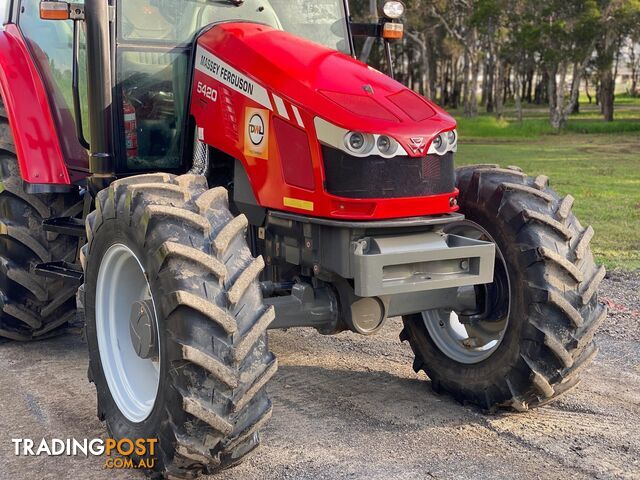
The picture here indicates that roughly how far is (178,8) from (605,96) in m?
37.0

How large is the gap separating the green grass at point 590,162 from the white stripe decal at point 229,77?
5.08m

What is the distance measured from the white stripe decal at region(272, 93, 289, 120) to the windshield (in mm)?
900

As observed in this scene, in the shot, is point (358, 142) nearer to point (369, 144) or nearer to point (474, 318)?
point (369, 144)

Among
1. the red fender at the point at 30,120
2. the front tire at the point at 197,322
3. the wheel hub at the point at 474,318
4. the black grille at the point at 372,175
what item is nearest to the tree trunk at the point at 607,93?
the wheel hub at the point at 474,318

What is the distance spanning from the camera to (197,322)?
3.35 meters

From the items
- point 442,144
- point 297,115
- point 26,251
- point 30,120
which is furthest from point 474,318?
point 30,120

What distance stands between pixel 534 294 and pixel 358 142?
1223 millimetres

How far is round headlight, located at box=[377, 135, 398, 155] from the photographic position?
12.5ft

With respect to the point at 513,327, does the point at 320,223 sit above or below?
above

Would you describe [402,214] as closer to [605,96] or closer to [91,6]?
[91,6]

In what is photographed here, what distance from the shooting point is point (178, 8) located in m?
4.61

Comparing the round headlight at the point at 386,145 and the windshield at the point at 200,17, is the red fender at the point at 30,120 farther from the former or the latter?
the round headlight at the point at 386,145

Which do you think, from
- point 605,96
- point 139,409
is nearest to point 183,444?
point 139,409

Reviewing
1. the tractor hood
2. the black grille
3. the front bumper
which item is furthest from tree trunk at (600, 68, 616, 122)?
the black grille
